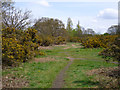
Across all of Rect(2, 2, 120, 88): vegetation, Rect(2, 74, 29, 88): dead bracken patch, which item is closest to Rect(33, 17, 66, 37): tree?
Rect(2, 2, 120, 88): vegetation

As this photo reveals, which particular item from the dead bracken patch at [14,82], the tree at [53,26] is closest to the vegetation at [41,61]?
the dead bracken patch at [14,82]

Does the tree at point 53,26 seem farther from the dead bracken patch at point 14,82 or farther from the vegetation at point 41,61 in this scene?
the dead bracken patch at point 14,82

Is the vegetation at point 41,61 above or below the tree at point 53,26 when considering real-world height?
below

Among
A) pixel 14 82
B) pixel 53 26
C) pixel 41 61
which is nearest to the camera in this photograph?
pixel 14 82

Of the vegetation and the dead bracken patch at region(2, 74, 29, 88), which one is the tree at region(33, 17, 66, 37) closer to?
the vegetation

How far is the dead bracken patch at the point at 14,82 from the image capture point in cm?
678

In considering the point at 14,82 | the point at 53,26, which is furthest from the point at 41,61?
the point at 53,26

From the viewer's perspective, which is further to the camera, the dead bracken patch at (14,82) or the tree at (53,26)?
the tree at (53,26)

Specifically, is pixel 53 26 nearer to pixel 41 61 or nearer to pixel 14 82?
pixel 41 61

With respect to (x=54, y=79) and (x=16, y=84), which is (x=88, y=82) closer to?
Answer: (x=54, y=79)

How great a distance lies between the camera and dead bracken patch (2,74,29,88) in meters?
6.78

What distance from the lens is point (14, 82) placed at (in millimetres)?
7148

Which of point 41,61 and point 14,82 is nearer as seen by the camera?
point 14,82

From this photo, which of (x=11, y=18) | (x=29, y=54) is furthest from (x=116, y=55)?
(x=11, y=18)
